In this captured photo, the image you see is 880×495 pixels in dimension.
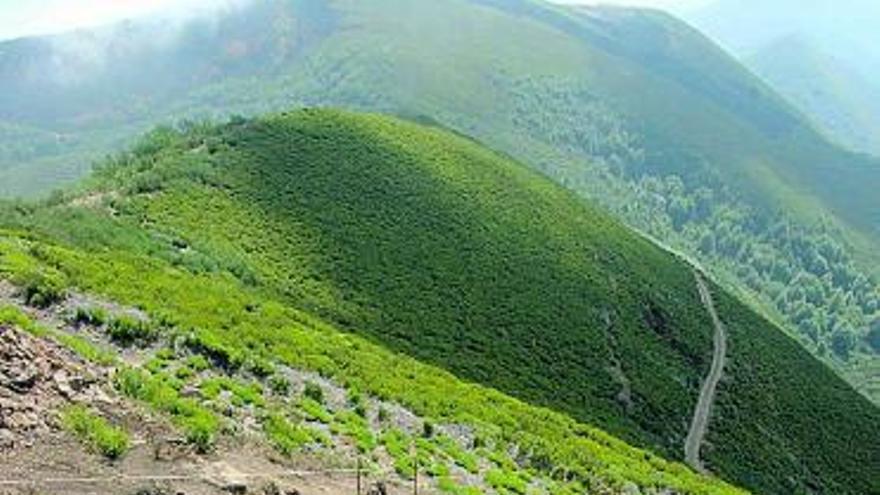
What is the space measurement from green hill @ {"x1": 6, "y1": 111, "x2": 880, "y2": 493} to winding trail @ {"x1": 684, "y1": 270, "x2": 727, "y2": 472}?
1157 millimetres

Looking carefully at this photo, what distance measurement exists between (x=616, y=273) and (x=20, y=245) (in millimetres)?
90675

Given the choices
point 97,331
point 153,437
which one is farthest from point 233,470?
point 97,331

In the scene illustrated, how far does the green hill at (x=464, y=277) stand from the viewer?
76.7 meters


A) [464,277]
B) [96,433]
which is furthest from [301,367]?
[464,277]

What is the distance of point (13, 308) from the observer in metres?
33.5

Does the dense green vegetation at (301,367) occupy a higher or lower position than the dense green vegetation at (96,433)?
higher

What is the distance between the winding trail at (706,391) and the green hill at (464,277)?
1157 mm

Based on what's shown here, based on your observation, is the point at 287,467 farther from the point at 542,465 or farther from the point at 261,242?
the point at 261,242

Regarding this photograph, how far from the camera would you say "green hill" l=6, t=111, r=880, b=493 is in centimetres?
7669

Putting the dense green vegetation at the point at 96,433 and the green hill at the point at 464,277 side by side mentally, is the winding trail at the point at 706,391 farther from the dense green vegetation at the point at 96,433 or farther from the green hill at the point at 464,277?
the dense green vegetation at the point at 96,433

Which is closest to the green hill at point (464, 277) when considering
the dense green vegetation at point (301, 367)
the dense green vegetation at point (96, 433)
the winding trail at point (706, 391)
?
the dense green vegetation at point (301, 367)

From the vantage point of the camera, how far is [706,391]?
363 feet

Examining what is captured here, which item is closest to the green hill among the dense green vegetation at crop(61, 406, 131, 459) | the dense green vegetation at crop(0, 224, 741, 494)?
the dense green vegetation at crop(0, 224, 741, 494)

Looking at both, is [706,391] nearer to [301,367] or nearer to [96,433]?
[301,367]
